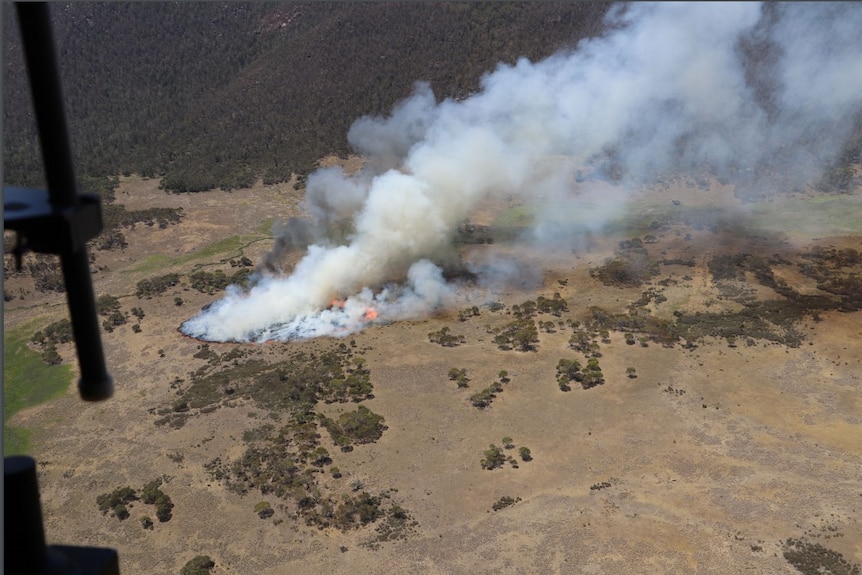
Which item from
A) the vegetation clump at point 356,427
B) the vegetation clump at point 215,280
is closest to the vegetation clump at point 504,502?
the vegetation clump at point 356,427

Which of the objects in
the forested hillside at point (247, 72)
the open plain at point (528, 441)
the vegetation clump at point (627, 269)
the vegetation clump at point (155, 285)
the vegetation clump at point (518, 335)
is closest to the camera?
the open plain at point (528, 441)

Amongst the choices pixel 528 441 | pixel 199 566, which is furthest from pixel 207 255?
pixel 199 566

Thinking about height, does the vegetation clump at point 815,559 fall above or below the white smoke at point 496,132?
below

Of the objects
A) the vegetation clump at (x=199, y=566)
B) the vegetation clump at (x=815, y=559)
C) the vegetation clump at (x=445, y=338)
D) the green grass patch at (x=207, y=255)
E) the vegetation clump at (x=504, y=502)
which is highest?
the green grass patch at (x=207, y=255)

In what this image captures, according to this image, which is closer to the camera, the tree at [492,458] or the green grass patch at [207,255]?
the tree at [492,458]

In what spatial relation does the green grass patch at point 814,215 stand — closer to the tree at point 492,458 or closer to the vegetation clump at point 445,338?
the vegetation clump at point 445,338

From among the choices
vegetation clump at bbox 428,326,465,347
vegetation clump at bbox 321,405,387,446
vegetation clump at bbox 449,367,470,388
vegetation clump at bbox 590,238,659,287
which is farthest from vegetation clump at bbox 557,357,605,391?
vegetation clump at bbox 590,238,659,287

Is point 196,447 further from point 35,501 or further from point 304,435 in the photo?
point 35,501
